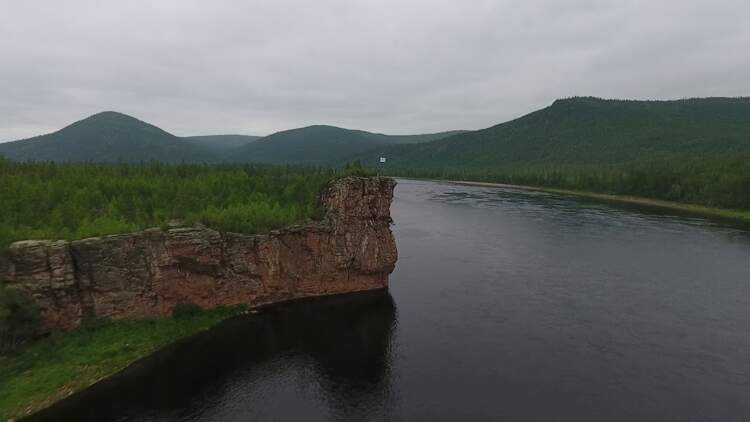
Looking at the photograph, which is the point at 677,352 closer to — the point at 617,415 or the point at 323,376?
the point at 617,415

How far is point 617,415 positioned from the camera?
29.3 metres

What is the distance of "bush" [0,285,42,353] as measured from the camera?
107 feet

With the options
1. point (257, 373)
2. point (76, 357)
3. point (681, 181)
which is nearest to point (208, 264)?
point (76, 357)

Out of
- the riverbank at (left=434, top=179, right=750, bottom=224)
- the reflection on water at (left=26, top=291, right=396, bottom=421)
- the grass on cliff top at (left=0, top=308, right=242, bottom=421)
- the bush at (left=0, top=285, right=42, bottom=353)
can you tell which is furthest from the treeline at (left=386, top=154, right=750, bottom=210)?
the bush at (left=0, top=285, right=42, bottom=353)

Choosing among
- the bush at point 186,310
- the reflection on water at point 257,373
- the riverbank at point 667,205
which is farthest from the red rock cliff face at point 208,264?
the riverbank at point 667,205

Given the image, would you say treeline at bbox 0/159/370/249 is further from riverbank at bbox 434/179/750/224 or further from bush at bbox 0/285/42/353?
riverbank at bbox 434/179/750/224

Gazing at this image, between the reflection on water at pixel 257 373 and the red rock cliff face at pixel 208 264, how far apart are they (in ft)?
15.1

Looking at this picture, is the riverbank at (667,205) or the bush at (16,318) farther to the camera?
the riverbank at (667,205)

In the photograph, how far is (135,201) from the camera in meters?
47.5

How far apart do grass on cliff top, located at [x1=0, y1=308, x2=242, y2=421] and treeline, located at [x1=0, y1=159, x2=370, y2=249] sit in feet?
29.0

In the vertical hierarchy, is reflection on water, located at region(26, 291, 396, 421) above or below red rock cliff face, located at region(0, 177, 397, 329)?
below

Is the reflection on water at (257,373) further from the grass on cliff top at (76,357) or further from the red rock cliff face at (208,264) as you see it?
the red rock cliff face at (208,264)

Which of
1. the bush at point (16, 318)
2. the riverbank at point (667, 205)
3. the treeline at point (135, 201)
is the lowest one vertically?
the riverbank at point (667, 205)

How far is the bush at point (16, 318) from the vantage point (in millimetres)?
32750
